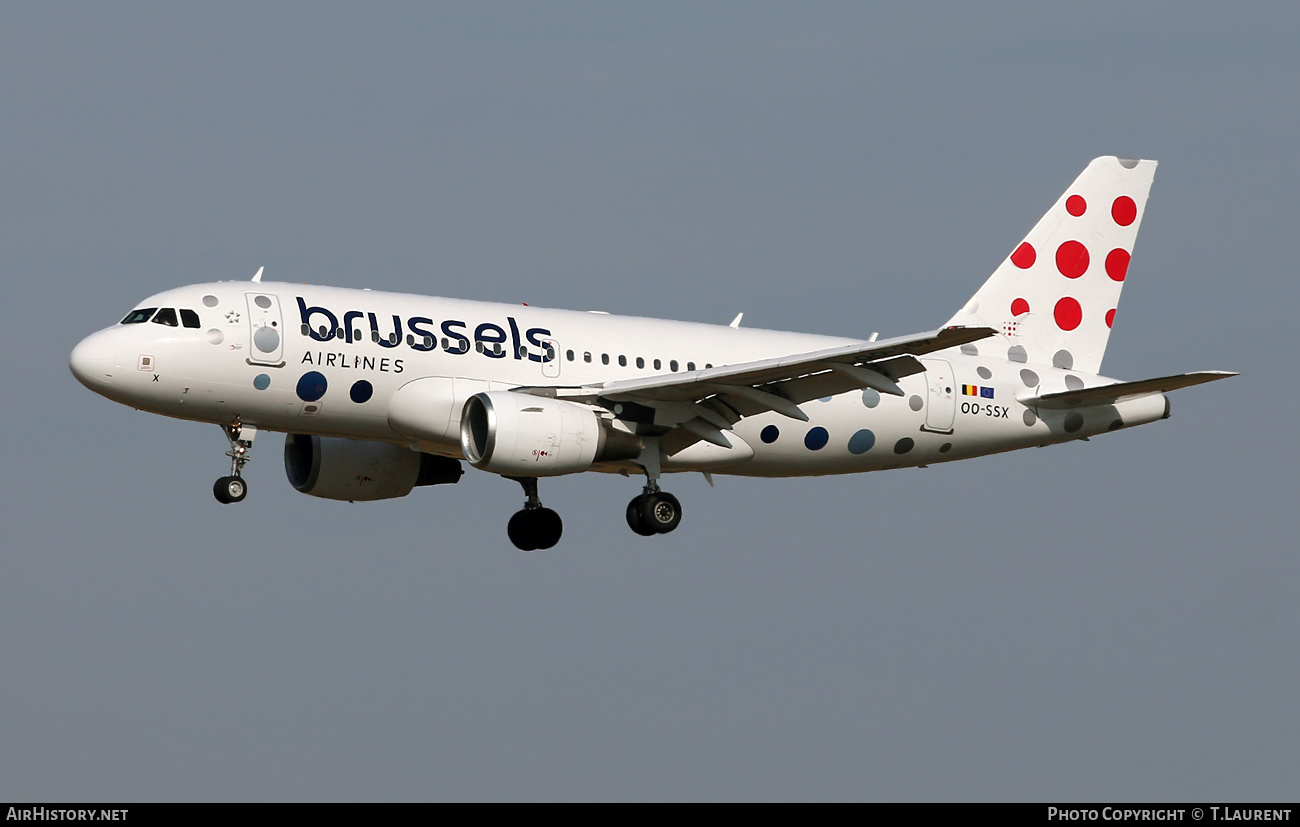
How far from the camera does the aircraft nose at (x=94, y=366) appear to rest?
37.0 m

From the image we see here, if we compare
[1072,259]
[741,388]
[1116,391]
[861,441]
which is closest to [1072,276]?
[1072,259]

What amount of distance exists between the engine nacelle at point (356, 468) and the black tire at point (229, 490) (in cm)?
481

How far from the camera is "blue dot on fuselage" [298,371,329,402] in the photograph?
3759 cm

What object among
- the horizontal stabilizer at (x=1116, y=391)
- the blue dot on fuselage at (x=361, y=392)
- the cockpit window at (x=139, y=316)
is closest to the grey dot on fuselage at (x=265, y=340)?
the blue dot on fuselage at (x=361, y=392)

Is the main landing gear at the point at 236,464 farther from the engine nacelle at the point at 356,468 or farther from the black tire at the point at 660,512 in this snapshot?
the black tire at the point at 660,512

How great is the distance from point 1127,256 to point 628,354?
46.8 feet

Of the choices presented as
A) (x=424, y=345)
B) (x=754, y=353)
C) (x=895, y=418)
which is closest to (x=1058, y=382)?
(x=895, y=418)

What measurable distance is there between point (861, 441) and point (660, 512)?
17.1 ft

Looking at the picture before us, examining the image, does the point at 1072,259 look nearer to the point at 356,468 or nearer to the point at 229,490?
the point at 356,468

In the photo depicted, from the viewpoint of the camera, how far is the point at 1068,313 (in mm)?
46094

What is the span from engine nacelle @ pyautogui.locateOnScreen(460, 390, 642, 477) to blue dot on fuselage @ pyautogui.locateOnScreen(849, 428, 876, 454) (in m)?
6.62

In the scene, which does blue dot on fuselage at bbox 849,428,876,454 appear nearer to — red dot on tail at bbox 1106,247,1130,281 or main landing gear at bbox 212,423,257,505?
red dot on tail at bbox 1106,247,1130,281

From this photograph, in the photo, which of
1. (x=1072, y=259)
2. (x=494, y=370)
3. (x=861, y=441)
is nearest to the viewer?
(x=494, y=370)

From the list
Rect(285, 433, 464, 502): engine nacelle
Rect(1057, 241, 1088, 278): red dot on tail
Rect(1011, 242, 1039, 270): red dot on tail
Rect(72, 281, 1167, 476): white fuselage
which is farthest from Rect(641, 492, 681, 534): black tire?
Rect(1057, 241, 1088, 278): red dot on tail
